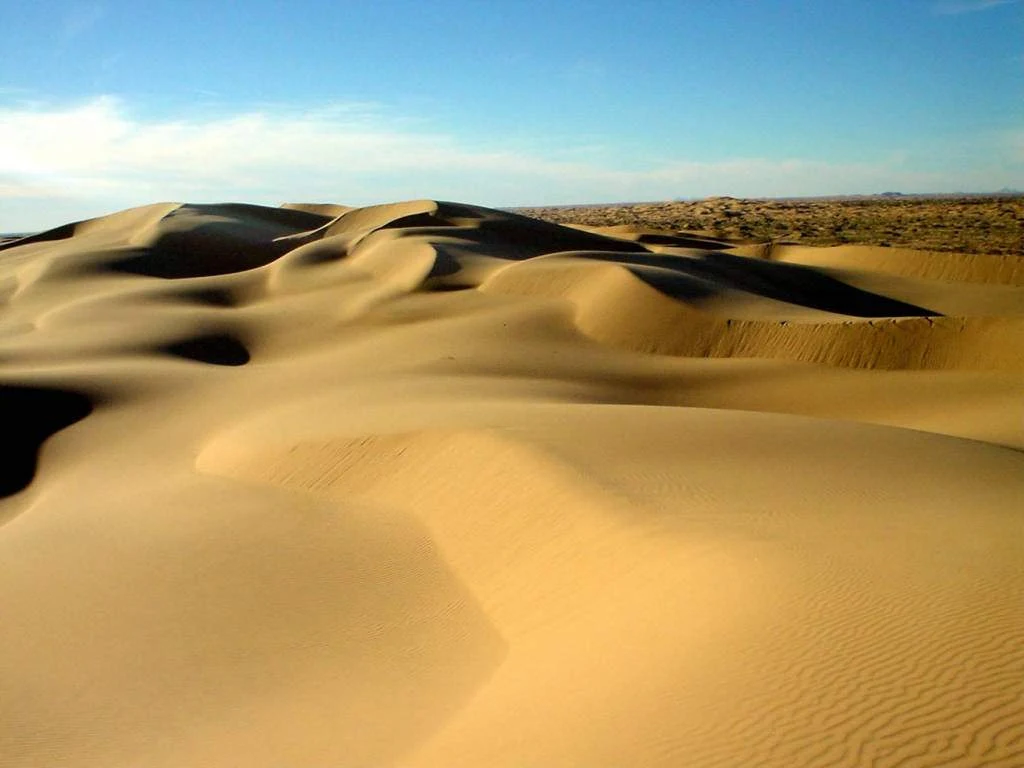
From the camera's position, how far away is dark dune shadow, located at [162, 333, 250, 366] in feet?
71.8

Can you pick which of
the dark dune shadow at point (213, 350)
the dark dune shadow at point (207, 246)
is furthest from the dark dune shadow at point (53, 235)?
the dark dune shadow at point (213, 350)

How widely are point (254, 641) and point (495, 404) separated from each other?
6109 millimetres

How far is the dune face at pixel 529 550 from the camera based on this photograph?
4.75m

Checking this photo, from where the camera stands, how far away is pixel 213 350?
22.6 metres

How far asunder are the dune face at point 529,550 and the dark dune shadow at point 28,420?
69 millimetres

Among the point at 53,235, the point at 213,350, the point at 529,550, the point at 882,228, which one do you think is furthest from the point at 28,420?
the point at 882,228

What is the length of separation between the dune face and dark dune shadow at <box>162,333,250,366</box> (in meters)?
0.78

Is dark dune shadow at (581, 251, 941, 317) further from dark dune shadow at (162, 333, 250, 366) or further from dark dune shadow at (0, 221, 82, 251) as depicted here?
dark dune shadow at (0, 221, 82, 251)

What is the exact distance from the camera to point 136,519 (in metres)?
10.2

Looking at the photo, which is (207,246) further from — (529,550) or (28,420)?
(529,550)

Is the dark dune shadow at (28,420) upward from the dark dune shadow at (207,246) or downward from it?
downward

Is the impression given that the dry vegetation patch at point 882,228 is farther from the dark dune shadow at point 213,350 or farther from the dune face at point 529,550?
the dark dune shadow at point 213,350

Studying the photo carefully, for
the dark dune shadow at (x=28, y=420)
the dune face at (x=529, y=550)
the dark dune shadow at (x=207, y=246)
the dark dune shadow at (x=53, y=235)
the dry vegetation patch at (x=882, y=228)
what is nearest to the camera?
the dune face at (x=529, y=550)

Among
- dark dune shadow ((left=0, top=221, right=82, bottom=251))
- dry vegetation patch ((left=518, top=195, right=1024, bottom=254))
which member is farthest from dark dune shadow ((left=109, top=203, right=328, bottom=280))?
dry vegetation patch ((left=518, top=195, right=1024, bottom=254))
